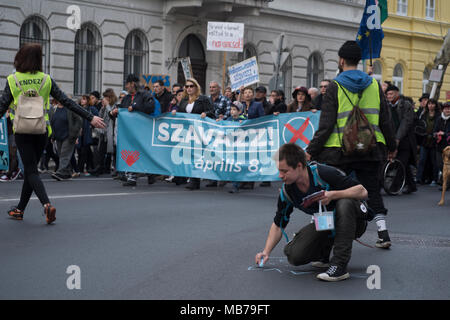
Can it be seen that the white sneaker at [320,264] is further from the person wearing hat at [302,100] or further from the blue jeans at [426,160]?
the blue jeans at [426,160]

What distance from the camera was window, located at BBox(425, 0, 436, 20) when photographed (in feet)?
138

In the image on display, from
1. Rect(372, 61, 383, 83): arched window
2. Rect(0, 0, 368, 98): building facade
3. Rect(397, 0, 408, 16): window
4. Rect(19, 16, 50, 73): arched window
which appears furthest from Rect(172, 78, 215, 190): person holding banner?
Rect(397, 0, 408, 16): window

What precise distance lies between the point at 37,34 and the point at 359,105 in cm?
1939

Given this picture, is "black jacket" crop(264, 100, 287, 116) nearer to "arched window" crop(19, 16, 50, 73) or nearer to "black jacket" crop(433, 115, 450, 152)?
"black jacket" crop(433, 115, 450, 152)

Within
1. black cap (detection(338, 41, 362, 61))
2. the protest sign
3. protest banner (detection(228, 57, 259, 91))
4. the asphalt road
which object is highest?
the protest sign

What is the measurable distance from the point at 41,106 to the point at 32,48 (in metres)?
0.66

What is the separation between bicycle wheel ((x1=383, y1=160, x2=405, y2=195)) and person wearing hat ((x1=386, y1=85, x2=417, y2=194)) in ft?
0.49

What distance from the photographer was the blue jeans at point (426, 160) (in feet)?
59.0

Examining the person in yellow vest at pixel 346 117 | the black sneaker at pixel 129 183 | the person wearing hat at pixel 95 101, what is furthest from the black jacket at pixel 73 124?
the person in yellow vest at pixel 346 117

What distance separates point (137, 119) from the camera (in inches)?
577

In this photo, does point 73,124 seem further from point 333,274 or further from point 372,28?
point 333,274

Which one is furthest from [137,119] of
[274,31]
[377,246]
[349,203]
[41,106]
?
[274,31]

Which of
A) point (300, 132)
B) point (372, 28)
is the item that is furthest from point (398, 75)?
point (300, 132)

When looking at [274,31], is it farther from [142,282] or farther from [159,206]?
[142,282]
